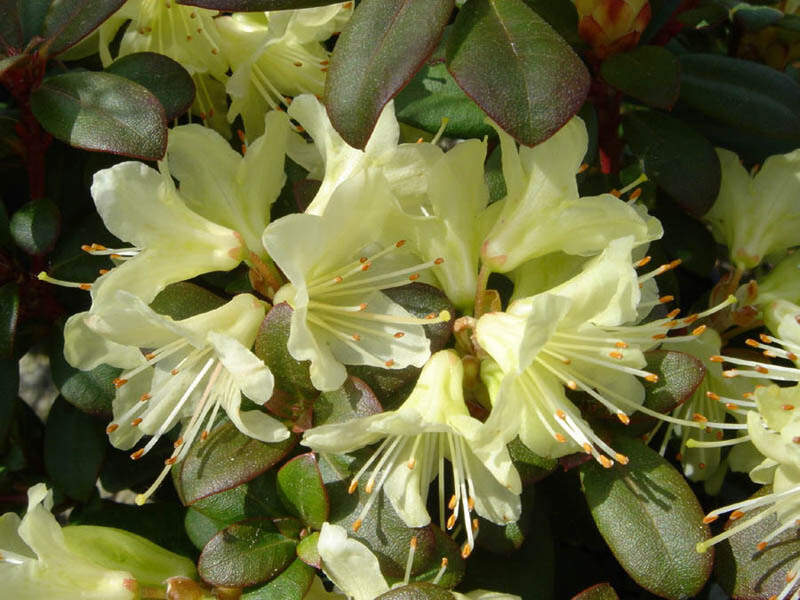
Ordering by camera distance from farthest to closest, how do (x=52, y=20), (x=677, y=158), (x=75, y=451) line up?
1. (x=75, y=451)
2. (x=677, y=158)
3. (x=52, y=20)

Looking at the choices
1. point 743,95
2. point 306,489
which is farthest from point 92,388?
point 743,95

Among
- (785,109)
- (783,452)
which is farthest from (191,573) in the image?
(785,109)

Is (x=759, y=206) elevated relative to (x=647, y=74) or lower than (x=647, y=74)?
lower

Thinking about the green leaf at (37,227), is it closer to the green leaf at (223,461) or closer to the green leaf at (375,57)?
the green leaf at (223,461)

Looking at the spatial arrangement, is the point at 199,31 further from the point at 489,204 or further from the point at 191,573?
the point at 191,573

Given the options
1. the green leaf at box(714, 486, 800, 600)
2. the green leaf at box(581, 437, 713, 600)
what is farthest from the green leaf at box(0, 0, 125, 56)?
the green leaf at box(714, 486, 800, 600)

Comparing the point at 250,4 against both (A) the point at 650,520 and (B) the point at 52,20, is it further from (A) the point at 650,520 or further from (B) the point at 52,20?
(A) the point at 650,520

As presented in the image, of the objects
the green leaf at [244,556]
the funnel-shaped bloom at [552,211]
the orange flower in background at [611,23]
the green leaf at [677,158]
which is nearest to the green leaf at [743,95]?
the green leaf at [677,158]
